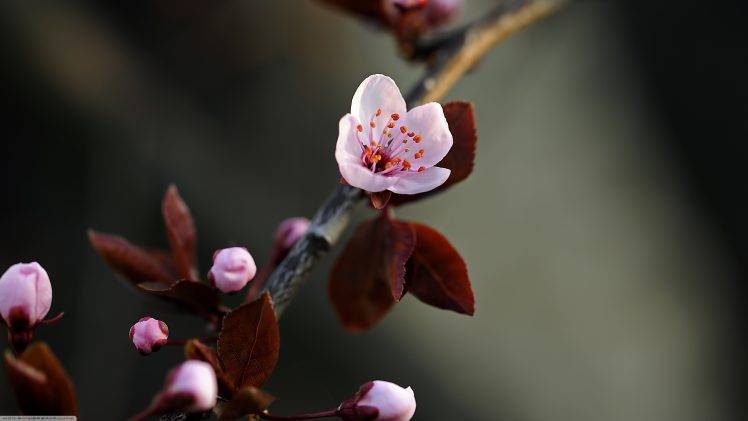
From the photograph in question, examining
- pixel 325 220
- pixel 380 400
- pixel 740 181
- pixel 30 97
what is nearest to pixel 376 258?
pixel 325 220

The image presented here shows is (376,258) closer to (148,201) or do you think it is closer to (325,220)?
(325,220)

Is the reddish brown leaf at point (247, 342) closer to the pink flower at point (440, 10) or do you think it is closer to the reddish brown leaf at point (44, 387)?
the reddish brown leaf at point (44, 387)

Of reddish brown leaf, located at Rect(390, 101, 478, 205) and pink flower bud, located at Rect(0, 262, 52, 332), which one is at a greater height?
reddish brown leaf, located at Rect(390, 101, 478, 205)

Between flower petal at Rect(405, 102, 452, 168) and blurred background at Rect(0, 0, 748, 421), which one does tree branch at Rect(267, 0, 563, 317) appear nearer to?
flower petal at Rect(405, 102, 452, 168)

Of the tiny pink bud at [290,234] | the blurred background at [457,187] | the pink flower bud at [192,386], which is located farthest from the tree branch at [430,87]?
the blurred background at [457,187]

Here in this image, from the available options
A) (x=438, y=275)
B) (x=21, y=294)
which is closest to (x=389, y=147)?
(x=438, y=275)

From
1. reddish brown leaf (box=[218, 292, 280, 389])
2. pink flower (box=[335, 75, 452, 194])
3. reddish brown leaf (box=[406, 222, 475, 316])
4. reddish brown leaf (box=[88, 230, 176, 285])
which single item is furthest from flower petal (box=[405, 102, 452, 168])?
reddish brown leaf (box=[88, 230, 176, 285])
